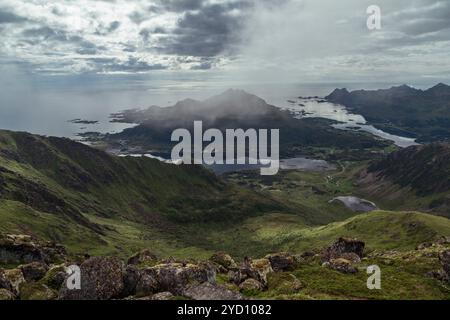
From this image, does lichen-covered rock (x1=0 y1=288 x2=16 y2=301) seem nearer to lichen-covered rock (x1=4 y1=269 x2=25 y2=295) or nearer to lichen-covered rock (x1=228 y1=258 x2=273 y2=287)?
lichen-covered rock (x1=4 y1=269 x2=25 y2=295)

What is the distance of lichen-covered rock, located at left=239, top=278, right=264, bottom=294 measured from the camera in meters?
54.2

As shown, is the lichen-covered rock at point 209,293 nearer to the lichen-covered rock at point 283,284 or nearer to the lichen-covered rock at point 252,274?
the lichen-covered rock at point 283,284

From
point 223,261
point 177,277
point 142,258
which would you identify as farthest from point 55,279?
point 223,261

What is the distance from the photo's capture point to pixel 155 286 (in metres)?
50.6

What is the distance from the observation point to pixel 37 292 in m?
49.9

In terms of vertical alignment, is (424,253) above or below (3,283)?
below

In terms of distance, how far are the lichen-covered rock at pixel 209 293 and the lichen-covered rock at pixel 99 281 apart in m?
8.52

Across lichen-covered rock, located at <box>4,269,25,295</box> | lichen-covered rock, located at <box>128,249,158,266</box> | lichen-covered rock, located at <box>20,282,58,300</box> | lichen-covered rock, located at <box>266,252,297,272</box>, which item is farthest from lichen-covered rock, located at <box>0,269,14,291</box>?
lichen-covered rock, located at <box>266,252,297,272</box>

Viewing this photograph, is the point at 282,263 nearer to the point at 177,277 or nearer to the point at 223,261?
the point at 223,261
